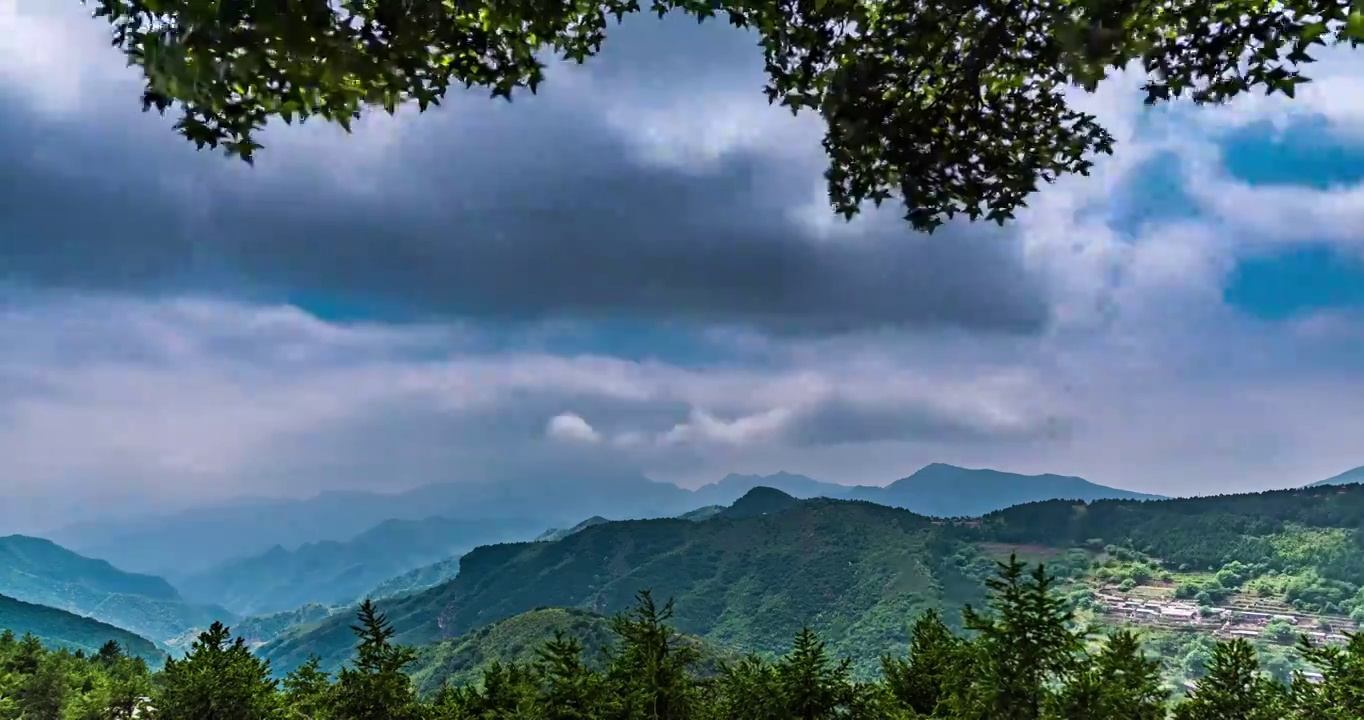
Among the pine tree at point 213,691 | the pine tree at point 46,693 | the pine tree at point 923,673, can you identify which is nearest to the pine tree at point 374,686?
the pine tree at point 213,691

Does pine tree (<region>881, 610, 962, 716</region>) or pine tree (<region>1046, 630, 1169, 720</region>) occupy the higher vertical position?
pine tree (<region>1046, 630, 1169, 720</region>)

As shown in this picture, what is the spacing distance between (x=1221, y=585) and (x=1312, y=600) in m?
16.0

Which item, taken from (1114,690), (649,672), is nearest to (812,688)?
(649,672)

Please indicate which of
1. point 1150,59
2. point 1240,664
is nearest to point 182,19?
point 1150,59

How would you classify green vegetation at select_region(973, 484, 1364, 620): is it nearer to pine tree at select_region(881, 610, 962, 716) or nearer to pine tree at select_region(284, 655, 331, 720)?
pine tree at select_region(881, 610, 962, 716)

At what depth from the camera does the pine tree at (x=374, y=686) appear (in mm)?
13930

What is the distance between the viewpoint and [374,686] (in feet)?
46.0

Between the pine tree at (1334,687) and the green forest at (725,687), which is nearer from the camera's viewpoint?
the green forest at (725,687)

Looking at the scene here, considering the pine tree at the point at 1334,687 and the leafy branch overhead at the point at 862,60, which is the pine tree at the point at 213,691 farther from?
the pine tree at the point at 1334,687

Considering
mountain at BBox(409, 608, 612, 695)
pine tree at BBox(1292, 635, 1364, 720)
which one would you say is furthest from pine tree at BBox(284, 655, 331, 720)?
mountain at BBox(409, 608, 612, 695)

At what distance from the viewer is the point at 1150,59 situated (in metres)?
5.76

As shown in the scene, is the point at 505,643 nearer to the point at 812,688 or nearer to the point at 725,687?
the point at 725,687

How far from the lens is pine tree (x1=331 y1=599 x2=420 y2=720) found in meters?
13.9

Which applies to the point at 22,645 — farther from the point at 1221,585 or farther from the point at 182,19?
the point at 1221,585
